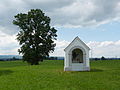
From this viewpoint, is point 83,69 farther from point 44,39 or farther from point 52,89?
point 44,39

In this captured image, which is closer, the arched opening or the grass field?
the grass field

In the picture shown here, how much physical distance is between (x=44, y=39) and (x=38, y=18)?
4887mm

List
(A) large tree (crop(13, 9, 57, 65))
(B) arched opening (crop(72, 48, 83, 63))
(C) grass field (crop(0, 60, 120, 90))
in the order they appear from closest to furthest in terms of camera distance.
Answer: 1. (C) grass field (crop(0, 60, 120, 90))
2. (B) arched opening (crop(72, 48, 83, 63))
3. (A) large tree (crop(13, 9, 57, 65))

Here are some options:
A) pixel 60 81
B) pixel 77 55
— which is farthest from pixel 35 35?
pixel 60 81

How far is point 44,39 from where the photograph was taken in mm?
50250

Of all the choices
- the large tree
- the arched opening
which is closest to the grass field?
the arched opening

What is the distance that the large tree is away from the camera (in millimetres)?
48500

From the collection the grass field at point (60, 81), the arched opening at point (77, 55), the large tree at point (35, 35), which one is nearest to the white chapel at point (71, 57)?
the arched opening at point (77, 55)

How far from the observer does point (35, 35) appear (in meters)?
49.3

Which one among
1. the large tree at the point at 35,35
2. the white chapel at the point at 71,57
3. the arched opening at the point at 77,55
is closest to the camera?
the white chapel at the point at 71,57

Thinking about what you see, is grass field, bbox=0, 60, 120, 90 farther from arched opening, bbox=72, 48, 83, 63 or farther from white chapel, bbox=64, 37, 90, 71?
arched opening, bbox=72, 48, 83, 63

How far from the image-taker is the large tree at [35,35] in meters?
48.5

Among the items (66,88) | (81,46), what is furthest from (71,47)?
(66,88)

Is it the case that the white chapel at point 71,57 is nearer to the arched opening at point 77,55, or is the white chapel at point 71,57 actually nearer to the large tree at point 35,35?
the arched opening at point 77,55
